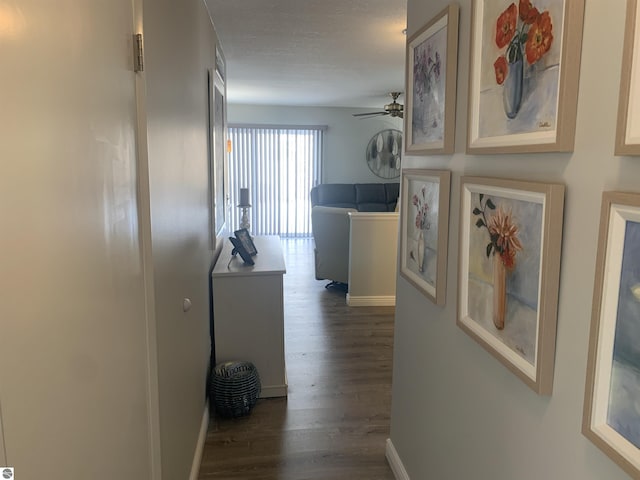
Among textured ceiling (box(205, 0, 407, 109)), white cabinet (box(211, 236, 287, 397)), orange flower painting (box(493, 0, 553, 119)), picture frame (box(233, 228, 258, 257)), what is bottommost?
white cabinet (box(211, 236, 287, 397))

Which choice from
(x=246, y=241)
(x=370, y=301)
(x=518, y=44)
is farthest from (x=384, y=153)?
(x=518, y=44)

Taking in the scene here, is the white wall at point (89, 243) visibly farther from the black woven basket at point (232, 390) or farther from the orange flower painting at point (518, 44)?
the orange flower painting at point (518, 44)

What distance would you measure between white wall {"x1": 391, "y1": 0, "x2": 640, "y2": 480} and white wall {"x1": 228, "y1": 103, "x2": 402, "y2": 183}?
6.66 metres

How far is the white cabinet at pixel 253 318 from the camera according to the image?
9.14 feet

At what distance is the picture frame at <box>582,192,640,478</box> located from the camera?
76 centimetres

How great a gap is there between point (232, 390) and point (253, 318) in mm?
438

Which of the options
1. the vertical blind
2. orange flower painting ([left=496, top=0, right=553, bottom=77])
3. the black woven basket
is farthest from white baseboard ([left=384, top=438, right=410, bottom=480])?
the vertical blind

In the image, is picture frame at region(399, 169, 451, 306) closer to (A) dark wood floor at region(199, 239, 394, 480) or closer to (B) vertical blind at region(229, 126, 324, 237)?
(A) dark wood floor at region(199, 239, 394, 480)

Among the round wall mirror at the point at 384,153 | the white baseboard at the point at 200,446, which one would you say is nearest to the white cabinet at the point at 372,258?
the white baseboard at the point at 200,446

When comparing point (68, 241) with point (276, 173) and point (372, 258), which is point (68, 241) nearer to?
point (372, 258)

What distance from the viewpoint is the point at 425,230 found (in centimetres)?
175

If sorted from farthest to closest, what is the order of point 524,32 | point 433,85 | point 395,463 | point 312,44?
1. point 312,44
2. point 395,463
3. point 433,85
4. point 524,32

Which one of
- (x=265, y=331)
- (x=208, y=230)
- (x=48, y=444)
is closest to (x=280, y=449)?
(x=265, y=331)

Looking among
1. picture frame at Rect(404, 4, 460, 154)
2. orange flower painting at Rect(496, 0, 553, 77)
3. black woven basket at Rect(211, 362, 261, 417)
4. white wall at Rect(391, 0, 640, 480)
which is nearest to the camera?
white wall at Rect(391, 0, 640, 480)
